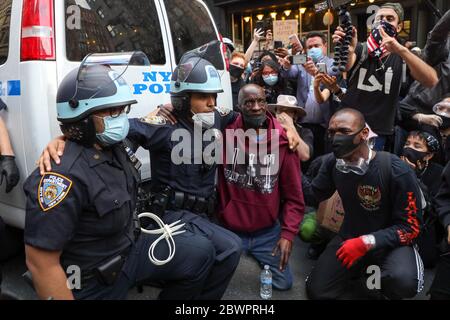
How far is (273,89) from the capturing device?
469cm

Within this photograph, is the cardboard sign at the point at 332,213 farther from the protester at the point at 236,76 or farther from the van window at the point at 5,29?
the van window at the point at 5,29

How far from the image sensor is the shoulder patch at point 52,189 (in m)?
1.77

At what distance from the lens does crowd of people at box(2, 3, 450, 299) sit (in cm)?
191

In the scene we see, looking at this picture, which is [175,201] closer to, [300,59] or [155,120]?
[155,120]

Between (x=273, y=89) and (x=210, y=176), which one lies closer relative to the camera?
(x=210, y=176)

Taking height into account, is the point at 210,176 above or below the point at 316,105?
below

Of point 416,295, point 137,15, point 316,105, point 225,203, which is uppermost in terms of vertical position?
point 137,15

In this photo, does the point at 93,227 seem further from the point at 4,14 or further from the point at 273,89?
the point at 273,89

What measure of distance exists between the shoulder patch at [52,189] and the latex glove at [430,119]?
308 cm
